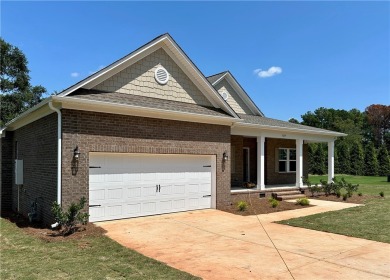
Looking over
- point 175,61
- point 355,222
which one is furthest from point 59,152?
point 355,222

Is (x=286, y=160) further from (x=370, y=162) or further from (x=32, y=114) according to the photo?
(x=370, y=162)

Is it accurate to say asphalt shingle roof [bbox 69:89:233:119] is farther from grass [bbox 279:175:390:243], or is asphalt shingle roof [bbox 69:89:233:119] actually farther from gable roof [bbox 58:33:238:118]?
grass [bbox 279:175:390:243]

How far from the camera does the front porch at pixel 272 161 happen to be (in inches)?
725

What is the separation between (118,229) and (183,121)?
4653 mm

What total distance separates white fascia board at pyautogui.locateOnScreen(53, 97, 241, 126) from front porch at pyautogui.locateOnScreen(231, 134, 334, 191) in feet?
21.5

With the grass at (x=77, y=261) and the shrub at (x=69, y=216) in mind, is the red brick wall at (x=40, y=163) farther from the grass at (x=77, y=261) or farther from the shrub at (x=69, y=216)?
the grass at (x=77, y=261)

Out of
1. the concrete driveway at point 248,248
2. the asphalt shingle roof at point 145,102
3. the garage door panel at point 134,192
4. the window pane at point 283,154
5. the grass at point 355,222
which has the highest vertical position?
the asphalt shingle roof at point 145,102

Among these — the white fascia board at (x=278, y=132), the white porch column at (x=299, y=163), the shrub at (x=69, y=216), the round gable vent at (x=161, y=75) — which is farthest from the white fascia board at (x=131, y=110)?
the white porch column at (x=299, y=163)

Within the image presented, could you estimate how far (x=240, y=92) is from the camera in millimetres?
20406

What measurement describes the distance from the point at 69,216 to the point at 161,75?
20.0ft

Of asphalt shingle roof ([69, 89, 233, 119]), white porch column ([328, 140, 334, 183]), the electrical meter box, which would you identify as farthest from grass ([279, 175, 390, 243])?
the electrical meter box

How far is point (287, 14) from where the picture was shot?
1487cm

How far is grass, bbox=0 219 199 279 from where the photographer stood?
5.71 m

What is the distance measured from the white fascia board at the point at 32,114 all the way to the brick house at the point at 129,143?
4 centimetres
